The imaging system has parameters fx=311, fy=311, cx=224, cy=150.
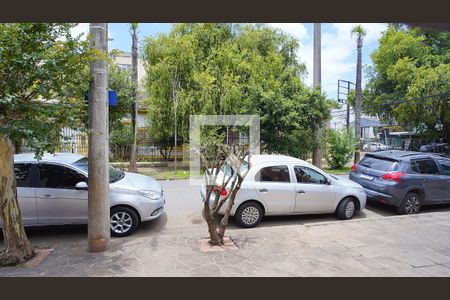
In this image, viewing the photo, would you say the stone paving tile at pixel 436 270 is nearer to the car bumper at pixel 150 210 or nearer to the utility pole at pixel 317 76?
the car bumper at pixel 150 210

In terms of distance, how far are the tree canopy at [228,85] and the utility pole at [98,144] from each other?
953 centimetres

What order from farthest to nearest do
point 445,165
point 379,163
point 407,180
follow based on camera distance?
point 445,165 < point 379,163 < point 407,180

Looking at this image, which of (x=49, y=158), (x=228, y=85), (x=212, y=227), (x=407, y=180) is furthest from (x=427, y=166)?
(x=228, y=85)

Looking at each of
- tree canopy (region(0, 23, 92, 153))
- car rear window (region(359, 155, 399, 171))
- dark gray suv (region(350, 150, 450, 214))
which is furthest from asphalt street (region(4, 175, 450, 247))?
tree canopy (region(0, 23, 92, 153))

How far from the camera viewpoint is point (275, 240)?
218 inches

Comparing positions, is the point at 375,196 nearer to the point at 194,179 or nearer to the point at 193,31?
the point at 194,179

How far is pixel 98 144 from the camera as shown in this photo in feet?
16.0

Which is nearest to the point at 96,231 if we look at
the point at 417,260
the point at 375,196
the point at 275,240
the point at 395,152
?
the point at 275,240

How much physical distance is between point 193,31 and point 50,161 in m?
13.7

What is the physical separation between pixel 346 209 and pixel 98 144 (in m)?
5.47

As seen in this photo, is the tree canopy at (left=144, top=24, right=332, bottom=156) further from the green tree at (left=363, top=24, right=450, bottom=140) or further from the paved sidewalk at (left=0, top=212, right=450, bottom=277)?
the paved sidewalk at (left=0, top=212, right=450, bottom=277)

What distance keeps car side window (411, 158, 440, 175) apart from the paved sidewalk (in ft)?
6.66

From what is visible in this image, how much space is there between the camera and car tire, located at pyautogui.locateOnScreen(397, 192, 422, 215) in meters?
7.59

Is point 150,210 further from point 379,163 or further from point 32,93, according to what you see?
point 379,163
